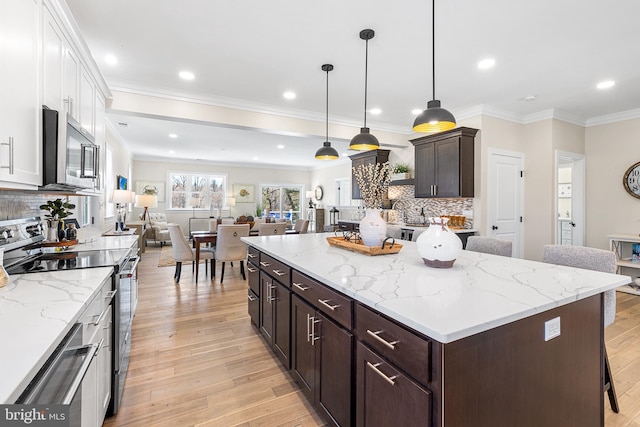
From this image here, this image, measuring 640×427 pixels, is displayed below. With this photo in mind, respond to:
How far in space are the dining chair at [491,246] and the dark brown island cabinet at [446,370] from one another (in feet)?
3.05

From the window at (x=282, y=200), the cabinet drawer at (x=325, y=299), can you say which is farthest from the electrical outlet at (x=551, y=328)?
the window at (x=282, y=200)

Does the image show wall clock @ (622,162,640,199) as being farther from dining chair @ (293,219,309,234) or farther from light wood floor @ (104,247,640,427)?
dining chair @ (293,219,309,234)

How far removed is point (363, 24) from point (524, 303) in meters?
2.42

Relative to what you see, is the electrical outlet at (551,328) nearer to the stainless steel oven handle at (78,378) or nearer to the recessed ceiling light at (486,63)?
the stainless steel oven handle at (78,378)

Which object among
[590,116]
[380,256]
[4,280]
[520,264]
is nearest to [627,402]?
[520,264]

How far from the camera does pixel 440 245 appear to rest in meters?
1.67

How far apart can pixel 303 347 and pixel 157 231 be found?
7808 millimetres

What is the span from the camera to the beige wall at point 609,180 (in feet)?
14.8

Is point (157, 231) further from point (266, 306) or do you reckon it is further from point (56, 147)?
point (56, 147)

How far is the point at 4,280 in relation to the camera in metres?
1.36

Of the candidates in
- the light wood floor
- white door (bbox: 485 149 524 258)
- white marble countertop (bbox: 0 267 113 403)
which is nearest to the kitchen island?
the light wood floor

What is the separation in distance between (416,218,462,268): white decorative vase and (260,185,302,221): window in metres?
9.80

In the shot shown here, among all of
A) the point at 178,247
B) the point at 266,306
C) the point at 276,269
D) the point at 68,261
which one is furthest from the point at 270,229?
the point at 68,261

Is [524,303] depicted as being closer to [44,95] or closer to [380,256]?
[380,256]
